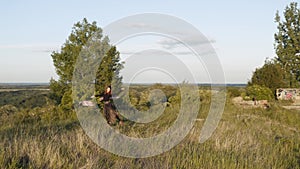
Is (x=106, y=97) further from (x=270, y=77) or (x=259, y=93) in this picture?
(x=270, y=77)

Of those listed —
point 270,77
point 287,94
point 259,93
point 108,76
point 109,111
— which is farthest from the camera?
point 270,77

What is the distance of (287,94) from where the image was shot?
88.4ft

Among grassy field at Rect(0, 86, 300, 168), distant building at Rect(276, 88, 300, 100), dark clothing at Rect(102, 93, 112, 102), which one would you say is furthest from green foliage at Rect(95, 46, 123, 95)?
distant building at Rect(276, 88, 300, 100)

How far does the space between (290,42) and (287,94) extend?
18.9 feet

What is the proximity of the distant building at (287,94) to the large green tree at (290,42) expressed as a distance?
2.64m

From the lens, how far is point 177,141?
5.93m

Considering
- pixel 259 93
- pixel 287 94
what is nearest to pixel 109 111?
pixel 259 93

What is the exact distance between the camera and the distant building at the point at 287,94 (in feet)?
88.0

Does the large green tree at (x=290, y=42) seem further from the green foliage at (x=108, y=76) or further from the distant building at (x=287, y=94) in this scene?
the green foliage at (x=108, y=76)

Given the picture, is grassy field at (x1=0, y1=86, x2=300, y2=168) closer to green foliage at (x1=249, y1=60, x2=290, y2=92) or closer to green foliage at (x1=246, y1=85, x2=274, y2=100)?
green foliage at (x1=246, y1=85, x2=274, y2=100)

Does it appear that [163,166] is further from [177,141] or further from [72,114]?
[72,114]

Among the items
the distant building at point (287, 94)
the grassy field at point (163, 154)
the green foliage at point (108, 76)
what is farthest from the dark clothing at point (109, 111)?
the distant building at point (287, 94)

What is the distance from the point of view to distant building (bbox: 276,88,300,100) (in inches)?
1055

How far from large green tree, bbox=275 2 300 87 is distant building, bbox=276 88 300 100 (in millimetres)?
2638
